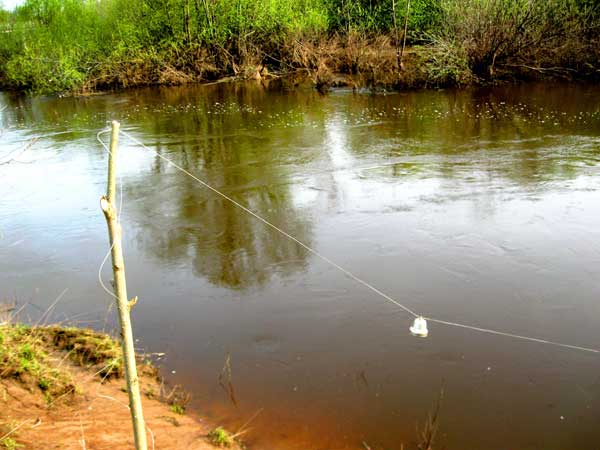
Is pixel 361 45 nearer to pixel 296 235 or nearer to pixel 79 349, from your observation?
pixel 296 235

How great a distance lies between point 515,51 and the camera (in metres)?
19.8

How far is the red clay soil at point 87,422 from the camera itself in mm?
3557

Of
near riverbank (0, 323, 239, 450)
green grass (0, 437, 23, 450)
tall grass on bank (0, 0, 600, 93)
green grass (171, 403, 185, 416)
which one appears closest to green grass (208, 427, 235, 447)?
near riverbank (0, 323, 239, 450)

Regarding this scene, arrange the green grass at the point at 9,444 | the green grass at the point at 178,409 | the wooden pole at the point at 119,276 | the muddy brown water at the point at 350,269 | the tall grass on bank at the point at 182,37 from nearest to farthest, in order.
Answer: the wooden pole at the point at 119,276, the green grass at the point at 9,444, the green grass at the point at 178,409, the muddy brown water at the point at 350,269, the tall grass on bank at the point at 182,37

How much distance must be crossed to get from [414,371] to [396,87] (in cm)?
1760

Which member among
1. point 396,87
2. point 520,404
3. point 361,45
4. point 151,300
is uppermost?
point 361,45

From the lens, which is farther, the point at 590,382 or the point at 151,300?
the point at 151,300

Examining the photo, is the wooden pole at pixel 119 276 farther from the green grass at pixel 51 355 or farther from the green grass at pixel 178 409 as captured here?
the green grass at pixel 178 409

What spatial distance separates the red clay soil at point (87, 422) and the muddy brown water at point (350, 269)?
0.40 meters

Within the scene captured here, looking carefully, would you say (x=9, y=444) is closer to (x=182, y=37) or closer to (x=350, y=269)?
(x=350, y=269)

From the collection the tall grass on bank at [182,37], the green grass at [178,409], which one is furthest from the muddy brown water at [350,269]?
the tall grass on bank at [182,37]

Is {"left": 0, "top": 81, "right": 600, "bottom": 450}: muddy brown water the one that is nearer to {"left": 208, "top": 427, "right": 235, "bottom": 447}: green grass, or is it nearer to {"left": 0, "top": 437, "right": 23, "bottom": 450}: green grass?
{"left": 208, "top": 427, "right": 235, "bottom": 447}: green grass

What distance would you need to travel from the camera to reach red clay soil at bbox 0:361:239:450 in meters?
3.56

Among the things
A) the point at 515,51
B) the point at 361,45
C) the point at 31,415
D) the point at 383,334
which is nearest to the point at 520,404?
the point at 383,334
